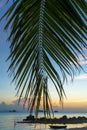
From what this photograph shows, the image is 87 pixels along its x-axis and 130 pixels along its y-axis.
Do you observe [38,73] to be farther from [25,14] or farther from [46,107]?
[25,14]

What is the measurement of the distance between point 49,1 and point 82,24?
204 millimetres

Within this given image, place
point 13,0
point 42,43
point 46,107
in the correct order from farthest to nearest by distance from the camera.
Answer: point 42,43 < point 46,107 < point 13,0

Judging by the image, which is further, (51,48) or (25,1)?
(51,48)

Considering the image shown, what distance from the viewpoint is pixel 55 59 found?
5.46 feet

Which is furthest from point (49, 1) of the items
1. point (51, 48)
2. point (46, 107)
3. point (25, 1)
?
point (46, 107)

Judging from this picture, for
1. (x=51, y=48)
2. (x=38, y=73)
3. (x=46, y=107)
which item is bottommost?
(x=46, y=107)

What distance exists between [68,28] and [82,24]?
0.08 m

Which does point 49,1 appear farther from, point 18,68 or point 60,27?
point 18,68

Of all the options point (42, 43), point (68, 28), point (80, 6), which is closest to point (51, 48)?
point (42, 43)

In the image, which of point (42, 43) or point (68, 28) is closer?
point (68, 28)

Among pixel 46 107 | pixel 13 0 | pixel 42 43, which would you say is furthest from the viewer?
pixel 42 43

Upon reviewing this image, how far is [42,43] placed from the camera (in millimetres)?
1700

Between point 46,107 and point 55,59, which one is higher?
point 55,59

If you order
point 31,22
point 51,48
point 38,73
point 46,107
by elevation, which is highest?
point 31,22
